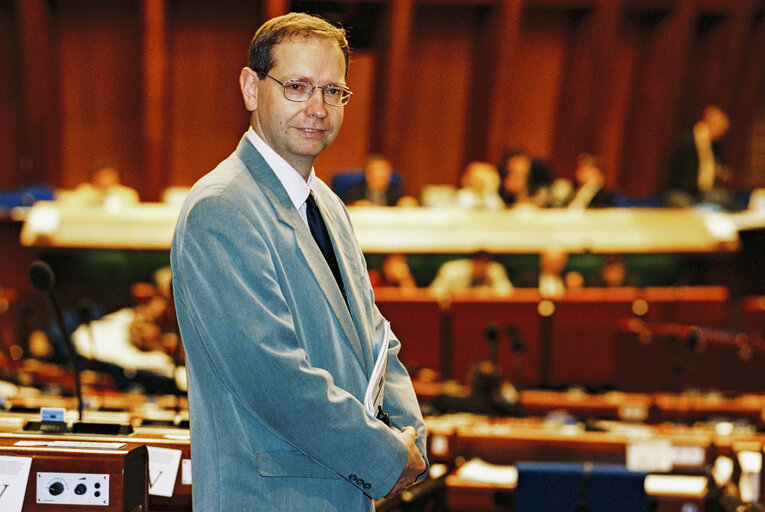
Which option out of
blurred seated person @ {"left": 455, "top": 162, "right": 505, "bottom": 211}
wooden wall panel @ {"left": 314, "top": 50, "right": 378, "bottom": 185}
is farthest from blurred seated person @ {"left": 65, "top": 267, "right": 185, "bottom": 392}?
wooden wall panel @ {"left": 314, "top": 50, "right": 378, "bottom": 185}

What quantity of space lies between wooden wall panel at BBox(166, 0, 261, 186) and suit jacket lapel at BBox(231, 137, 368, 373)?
8964mm

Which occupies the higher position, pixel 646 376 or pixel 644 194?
pixel 644 194

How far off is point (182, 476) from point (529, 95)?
9.98m

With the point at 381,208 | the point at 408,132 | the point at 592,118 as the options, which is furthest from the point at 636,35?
the point at 381,208

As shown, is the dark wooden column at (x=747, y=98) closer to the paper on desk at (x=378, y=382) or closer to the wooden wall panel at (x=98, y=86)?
the wooden wall panel at (x=98, y=86)

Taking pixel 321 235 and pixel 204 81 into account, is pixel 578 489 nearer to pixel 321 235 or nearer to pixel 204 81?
pixel 321 235

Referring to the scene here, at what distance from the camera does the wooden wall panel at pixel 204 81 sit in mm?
10266

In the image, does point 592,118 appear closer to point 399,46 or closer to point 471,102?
point 471,102

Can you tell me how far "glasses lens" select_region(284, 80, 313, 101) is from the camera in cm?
148

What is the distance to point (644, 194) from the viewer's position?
11344 millimetres

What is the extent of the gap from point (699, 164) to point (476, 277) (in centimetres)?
364

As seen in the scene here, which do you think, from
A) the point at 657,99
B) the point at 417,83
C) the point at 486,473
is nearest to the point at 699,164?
the point at 657,99

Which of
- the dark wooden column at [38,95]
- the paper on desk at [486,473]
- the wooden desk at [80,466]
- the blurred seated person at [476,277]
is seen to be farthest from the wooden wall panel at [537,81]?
the wooden desk at [80,466]

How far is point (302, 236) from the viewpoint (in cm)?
147
